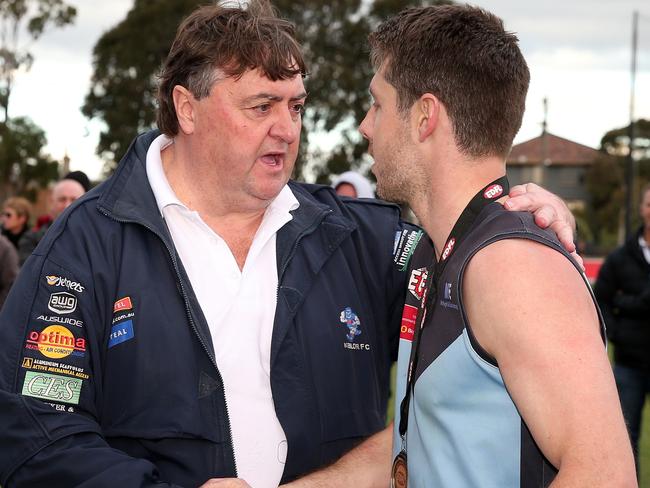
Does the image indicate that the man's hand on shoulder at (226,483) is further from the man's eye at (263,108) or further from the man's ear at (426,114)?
the man's eye at (263,108)

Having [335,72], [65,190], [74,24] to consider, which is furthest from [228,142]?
[74,24]

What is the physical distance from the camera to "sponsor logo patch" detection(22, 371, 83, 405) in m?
2.79

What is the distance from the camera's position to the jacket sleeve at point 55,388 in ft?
8.96

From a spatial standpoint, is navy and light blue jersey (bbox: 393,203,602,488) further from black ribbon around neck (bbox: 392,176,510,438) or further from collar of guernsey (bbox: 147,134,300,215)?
collar of guernsey (bbox: 147,134,300,215)

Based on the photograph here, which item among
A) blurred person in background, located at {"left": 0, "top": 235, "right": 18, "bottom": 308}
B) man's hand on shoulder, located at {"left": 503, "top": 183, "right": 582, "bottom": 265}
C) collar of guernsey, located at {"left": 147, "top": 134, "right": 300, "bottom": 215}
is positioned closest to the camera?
man's hand on shoulder, located at {"left": 503, "top": 183, "right": 582, "bottom": 265}

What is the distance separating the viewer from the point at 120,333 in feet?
9.64

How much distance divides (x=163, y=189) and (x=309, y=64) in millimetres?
36850

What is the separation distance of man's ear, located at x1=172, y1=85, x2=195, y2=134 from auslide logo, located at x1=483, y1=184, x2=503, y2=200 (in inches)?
49.3

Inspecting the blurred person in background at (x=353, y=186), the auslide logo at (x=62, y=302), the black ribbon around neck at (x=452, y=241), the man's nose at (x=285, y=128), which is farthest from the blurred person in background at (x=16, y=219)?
the black ribbon around neck at (x=452, y=241)

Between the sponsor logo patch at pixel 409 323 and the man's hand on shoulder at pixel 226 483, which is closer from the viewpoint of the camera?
the man's hand on shoulder at pixel 226 483

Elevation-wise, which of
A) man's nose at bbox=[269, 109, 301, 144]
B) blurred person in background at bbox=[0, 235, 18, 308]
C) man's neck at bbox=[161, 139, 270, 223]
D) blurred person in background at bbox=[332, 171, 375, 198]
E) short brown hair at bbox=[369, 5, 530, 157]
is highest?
short brown hair at bbox=[369, 5, 530, 157]

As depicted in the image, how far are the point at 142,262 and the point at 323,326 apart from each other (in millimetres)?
642

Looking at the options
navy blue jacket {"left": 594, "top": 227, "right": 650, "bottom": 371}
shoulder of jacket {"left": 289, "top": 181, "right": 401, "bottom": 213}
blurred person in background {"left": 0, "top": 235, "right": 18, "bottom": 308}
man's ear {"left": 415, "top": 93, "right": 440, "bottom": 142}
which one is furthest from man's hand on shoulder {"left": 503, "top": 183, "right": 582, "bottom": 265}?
blurred person in background {"left": 0, "top": 235, "right": 18, "bottom": 308}

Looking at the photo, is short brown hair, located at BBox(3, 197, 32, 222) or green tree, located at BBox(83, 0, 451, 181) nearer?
short brown hair, located at BBox(3, 197, 32, 222)
